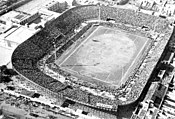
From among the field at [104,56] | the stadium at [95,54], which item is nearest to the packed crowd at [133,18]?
the stadium at [95,54]

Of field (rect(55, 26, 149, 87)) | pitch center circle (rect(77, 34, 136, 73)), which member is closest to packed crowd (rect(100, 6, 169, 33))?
field (rect(55, 26, 149, 87))

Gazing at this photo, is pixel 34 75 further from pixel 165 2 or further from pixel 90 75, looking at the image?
pixel 165 2

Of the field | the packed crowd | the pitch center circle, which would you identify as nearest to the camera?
the field

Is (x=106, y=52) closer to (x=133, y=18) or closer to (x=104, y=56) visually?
(x=104, y=56)

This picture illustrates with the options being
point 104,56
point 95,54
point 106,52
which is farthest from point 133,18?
point 95,54

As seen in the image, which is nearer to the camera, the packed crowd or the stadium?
the stadium

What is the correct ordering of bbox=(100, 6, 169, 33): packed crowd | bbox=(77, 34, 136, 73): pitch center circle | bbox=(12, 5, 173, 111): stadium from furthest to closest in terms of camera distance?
bbox=(100, 6, 169, 33): packed crowd, bbox=(77, 34, 136, 73): pitch center circle, bbox=(12, 5, 173, 111): stadium

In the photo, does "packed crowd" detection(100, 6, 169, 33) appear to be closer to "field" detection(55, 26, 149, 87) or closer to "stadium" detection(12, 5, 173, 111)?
"stadium" detection(12, 5, 173, 111)

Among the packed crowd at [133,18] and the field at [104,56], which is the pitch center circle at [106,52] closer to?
the field at [104,56]
